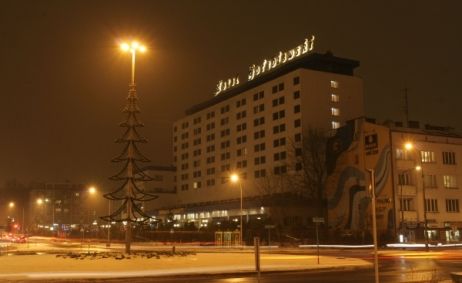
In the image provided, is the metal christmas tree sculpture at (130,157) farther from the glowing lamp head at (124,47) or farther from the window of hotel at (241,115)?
the window of hotel at (241,115)

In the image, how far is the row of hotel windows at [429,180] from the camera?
75438 millimetres

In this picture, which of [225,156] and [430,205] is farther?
[225,156]

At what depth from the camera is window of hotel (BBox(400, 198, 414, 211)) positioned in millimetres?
74500

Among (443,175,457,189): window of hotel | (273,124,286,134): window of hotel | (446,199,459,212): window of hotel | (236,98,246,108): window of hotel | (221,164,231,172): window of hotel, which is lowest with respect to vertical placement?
(446,199,459,212): window of hotel

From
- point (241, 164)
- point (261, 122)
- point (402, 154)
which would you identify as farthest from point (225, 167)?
point (402, 154)

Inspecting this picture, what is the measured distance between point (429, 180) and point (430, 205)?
11.3 feet

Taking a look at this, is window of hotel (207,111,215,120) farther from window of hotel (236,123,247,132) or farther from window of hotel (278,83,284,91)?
window of hotel (278,83,284,91)

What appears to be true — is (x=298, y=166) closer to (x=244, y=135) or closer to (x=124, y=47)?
(x=244, y=135)

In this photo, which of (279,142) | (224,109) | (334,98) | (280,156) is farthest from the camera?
(224,109)

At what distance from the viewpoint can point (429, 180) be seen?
254 feet

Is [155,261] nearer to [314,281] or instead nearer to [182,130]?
[314,281]

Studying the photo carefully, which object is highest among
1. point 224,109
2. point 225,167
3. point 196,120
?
point 224,109

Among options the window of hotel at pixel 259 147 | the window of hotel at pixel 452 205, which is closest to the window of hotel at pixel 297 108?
the window of hotel at pixel 259 147

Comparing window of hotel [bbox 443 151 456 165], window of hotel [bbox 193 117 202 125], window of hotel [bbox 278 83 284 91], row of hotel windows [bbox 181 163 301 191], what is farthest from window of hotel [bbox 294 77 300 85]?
window of hotel [bbox 193 117 202 125]
